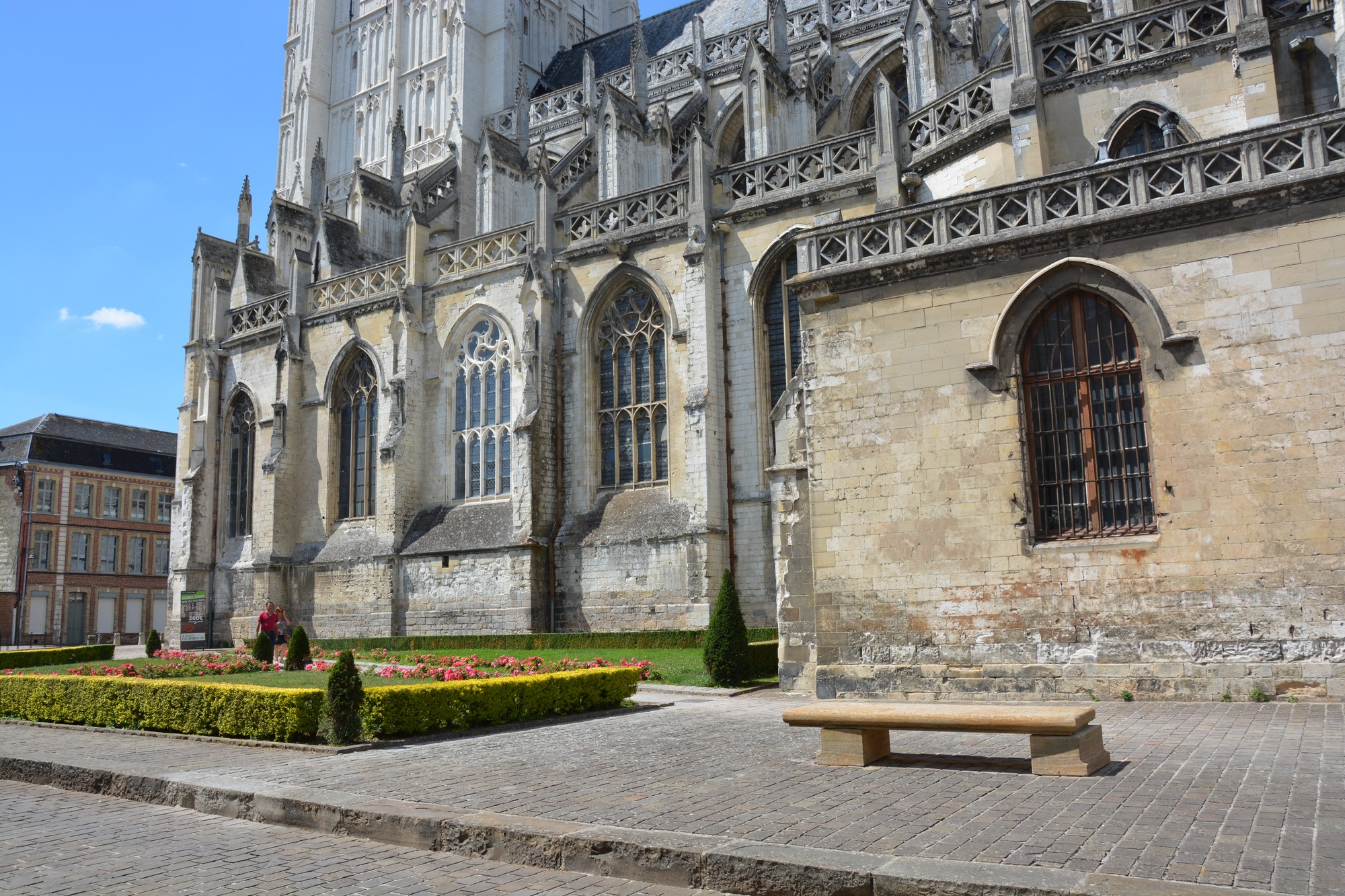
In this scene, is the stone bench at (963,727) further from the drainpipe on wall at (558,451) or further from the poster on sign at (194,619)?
the poster on sign at (194,619)

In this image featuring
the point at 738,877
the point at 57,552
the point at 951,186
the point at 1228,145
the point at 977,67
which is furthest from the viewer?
→ the point at 57,552

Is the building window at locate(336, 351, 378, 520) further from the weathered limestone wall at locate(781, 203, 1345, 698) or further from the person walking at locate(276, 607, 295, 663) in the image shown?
the weathered limestone wall at locate(781, 203, 1345, 698)

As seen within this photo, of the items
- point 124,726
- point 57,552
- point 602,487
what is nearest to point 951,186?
point 602,487

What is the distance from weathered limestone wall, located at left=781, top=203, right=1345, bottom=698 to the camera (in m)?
10.0

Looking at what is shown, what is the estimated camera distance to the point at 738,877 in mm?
4711

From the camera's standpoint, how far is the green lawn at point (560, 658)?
41.8 ft

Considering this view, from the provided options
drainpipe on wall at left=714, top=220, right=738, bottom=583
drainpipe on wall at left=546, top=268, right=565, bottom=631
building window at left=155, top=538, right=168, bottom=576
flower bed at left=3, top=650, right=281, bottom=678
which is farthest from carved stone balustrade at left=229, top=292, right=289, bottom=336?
building window at left=155, top=538, right=168, bottom=576

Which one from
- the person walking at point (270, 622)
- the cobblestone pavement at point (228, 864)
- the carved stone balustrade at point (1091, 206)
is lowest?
the cobblestone pavement at point (228, 864)

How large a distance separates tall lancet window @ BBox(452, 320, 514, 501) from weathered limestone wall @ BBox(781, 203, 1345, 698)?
1375 cm

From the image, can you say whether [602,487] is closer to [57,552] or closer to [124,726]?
[124,726]

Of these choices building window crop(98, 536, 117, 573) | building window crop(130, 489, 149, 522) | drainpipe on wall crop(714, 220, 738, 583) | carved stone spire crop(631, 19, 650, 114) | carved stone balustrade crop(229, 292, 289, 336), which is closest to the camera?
drainpipe on wall crop(714, 220, 738, 583)

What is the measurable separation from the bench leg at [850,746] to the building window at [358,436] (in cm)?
2208

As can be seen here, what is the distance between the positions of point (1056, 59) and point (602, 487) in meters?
13.0

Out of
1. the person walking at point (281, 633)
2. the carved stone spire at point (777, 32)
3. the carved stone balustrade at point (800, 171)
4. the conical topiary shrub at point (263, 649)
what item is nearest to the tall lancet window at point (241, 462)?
the person walking at point (281, 633)
